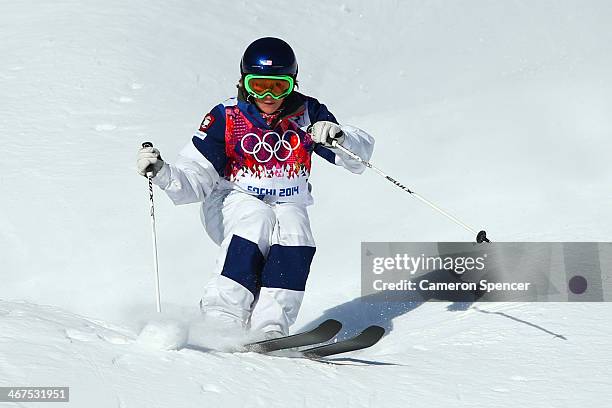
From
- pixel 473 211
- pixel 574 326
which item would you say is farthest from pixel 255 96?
pixel 473 211

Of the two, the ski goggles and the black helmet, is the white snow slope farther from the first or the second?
the black helmet

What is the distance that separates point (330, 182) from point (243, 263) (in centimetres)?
320

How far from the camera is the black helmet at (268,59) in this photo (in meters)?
4.78

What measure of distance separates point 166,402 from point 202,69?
770 cm

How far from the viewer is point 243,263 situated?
4.69 metres

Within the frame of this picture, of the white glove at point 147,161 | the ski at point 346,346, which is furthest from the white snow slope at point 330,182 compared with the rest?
the white glove at point 147,161

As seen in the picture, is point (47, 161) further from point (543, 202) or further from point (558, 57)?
point (558, 57)

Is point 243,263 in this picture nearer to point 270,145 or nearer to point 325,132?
point 270,145

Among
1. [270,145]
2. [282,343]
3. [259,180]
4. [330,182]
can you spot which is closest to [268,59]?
[270,145]

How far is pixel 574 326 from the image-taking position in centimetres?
452

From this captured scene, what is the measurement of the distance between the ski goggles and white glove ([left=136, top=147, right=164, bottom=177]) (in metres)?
0.65

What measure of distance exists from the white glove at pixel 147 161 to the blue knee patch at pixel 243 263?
0.55 meters

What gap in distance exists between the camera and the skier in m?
4.68

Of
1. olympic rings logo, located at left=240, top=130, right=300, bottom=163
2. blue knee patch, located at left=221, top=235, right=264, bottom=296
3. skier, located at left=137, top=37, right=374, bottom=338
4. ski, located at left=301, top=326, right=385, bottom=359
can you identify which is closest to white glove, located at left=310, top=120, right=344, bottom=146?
skier, located at left=137, top=37, right=374, bottom=338
